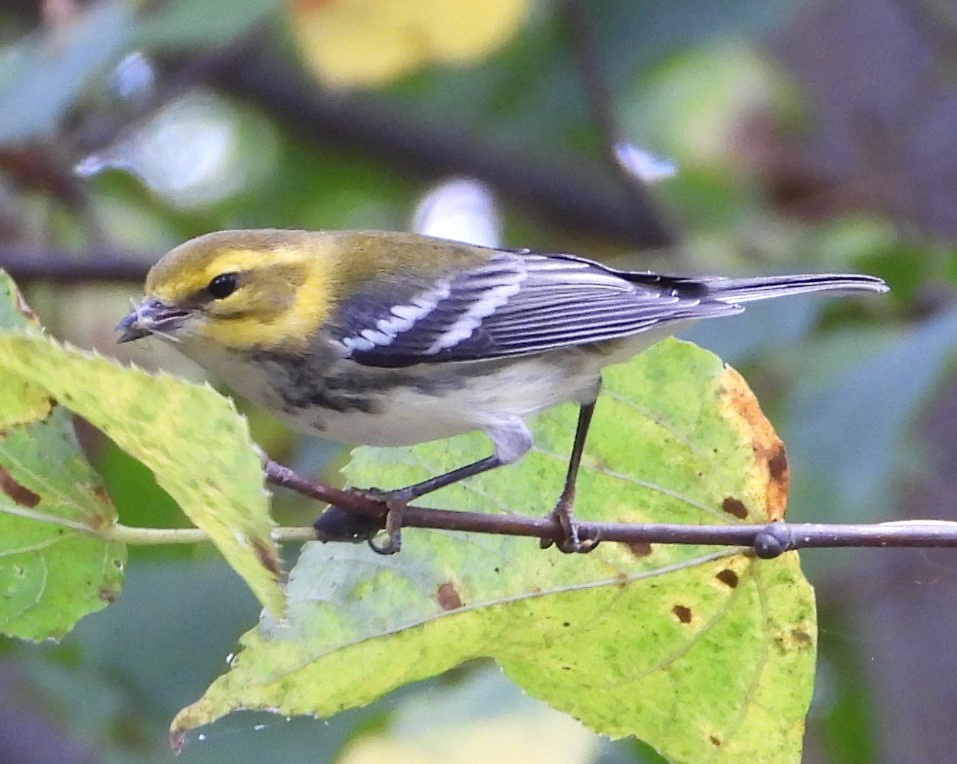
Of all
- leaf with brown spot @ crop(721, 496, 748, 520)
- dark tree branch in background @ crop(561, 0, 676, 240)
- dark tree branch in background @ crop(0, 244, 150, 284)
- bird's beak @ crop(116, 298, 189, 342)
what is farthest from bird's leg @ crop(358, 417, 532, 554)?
dark tree branch in background @ crop(561, 0, 676, 240)

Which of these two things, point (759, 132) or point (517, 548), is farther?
point (759, 132)

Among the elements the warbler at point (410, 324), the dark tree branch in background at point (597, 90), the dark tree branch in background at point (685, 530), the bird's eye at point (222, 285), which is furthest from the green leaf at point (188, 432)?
the dark tree branch in background at point (597, 90)

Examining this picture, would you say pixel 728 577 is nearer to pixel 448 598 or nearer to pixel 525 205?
pixel 448 598

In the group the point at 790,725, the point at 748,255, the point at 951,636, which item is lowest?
the point at 951,636

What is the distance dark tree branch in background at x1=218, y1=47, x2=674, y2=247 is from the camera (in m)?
3.63

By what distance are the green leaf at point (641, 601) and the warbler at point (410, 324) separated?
0.08 meters

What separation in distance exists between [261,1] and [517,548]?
4.06ft

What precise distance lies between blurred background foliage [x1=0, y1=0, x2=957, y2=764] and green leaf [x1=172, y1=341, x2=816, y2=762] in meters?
0.30

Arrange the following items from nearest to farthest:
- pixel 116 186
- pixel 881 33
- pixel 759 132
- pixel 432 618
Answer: pixel 432 618 < pixel 116 186 < pixel 759 132 < pixel 881 33

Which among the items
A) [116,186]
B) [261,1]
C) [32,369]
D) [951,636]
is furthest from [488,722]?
[951,636]

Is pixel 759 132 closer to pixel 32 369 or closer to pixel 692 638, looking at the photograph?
pixel 692 638

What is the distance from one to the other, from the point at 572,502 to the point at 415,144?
2389 mm

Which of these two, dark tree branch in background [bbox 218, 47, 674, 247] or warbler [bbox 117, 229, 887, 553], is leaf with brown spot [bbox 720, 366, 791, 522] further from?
dark tree branch in background [bbox 218, 47, 674, 247]

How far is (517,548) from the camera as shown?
1.40 meters
